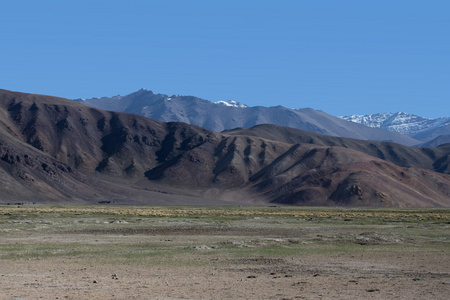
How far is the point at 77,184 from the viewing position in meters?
187

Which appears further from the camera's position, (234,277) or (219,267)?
(219,267)

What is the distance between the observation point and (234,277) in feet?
94.6

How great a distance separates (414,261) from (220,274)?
39.2ft

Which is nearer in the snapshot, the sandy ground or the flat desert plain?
the sandy ground

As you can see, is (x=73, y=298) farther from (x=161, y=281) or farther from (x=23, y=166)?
(x=23, y=166)

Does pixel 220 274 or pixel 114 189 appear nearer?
pixel 220 274

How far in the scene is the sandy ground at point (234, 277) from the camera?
24188 millimetres

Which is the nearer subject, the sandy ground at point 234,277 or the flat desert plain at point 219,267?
the sandy ground at point 234,277

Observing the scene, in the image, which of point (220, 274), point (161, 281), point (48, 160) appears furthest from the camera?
point (48, 160)

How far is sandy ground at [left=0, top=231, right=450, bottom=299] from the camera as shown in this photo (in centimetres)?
2419

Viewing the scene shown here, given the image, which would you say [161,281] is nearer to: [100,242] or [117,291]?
[117,291]

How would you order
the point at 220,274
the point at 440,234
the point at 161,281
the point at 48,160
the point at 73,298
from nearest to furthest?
the point at 73,298, the point at 161,281, the point at 220,274, the point at 440,234, the point at 48,160

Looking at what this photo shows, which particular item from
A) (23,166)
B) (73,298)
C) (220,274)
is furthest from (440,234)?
(23,166)

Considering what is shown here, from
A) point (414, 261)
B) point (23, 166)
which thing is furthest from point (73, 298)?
point (23, 166)
